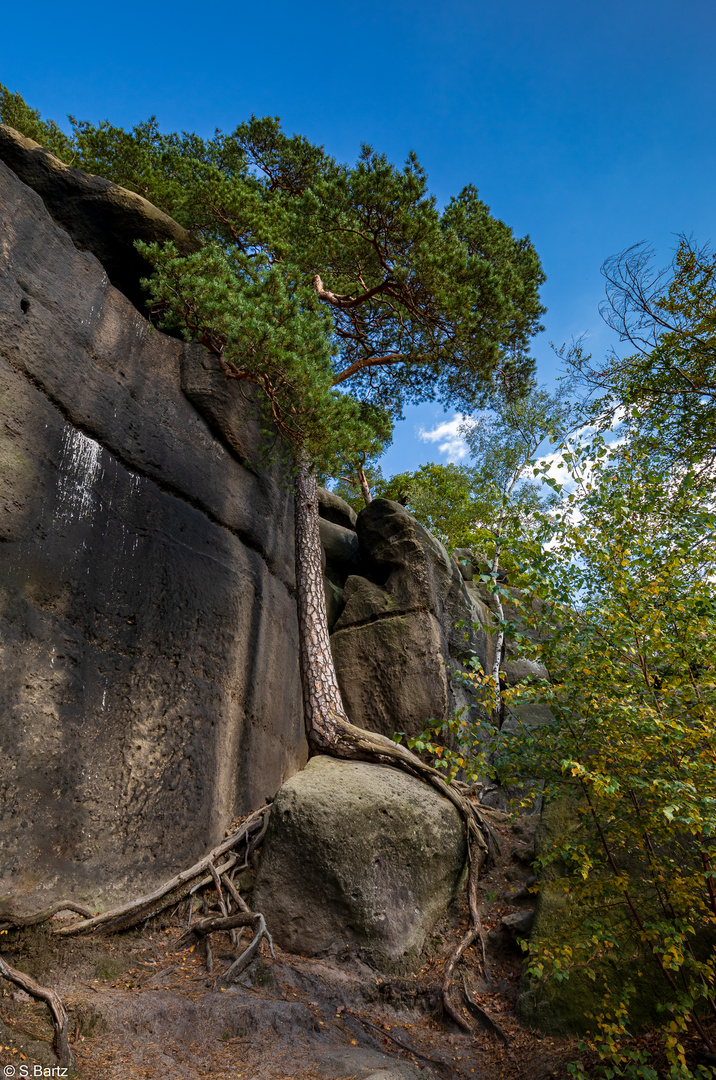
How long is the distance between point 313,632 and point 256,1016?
442cm

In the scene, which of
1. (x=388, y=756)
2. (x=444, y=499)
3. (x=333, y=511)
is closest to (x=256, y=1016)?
(x=388, y=756)

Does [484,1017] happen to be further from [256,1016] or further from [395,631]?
[395,631]

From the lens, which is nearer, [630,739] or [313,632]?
[630,739]

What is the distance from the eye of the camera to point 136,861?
20.3 feet

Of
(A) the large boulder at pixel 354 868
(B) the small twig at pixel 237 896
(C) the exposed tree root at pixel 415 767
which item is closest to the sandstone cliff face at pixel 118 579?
(B) the small twig at pixel 237 896

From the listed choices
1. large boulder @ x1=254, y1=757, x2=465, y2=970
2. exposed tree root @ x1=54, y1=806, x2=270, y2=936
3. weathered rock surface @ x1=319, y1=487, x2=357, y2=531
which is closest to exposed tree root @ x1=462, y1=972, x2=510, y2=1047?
large boulder @ x1=254, y1=757, x2=465, y2=970

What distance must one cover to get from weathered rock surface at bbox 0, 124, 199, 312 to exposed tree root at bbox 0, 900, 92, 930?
7.86 m

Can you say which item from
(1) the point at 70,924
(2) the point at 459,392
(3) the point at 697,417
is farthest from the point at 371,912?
(2) the point at 459,392

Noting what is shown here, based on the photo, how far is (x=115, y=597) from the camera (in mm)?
6836

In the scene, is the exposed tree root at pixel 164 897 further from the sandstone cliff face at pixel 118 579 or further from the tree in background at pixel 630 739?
the tree in background at pixel 630 739

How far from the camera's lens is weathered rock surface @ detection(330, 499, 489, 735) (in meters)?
10.9

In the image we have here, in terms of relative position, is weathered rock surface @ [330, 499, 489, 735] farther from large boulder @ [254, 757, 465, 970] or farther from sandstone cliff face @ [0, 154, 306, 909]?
large boulder @ [254, 757, 465, 970]

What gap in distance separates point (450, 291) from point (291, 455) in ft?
11.5

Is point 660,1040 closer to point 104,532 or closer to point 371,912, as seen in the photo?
point 371,912
